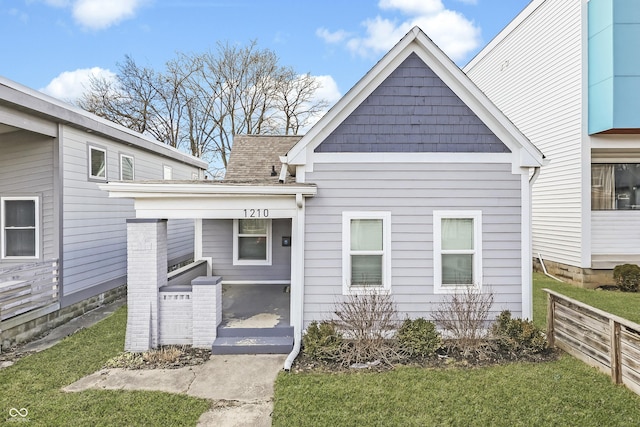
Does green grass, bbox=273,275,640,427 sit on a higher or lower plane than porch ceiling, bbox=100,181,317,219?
lower

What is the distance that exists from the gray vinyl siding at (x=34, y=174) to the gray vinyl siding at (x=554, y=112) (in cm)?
1418

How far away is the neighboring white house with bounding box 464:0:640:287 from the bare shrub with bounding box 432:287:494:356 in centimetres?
562

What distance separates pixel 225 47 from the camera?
26.1 meters

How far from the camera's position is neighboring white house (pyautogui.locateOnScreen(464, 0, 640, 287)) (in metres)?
9.86

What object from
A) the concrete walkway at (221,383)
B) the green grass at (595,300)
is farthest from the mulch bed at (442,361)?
the green grass at (595,300)

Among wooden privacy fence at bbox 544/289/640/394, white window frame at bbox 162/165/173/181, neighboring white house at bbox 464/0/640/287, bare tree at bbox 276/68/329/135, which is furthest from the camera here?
bare tree at bbox 276/68/329/135

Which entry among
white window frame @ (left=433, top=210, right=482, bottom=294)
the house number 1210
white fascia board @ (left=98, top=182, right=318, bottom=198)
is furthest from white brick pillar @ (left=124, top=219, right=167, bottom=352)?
white window frame @ (left=433, top=210, right=482, bottom=294)

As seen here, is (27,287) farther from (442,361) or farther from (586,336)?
(586,336)

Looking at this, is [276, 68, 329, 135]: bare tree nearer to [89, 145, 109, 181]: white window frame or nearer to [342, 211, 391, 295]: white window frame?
[89, 145, 109, 181]: white window frame

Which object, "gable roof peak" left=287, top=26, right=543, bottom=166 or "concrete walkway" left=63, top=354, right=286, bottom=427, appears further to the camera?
"gable roof peak" left=287, top=26, right=543, bottom=166

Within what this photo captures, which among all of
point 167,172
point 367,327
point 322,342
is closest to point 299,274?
point 322,342

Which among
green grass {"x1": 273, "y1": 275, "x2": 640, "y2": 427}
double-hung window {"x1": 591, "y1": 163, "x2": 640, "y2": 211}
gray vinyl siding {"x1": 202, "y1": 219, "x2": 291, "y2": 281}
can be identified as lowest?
green grass {"x1": 273, "y1": 275, "x2": 640, "y2": 427}

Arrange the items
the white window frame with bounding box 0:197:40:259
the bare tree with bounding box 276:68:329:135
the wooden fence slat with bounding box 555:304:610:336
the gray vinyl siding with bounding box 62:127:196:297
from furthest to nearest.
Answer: the bare tree with bounding box 276:68:329:135 < the gray vinyl siding with bounding box 62:127:196:297 < the white window frame with bounding box 0:197:40:259 < the wooden fence slat with bounding box 555:304:610:336

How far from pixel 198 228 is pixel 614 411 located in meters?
8.67
